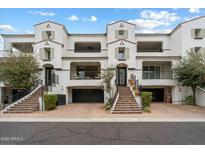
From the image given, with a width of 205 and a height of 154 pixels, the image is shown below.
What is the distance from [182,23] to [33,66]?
17.8 m

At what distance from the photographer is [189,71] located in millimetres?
23156

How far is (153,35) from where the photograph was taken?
97.6 feet

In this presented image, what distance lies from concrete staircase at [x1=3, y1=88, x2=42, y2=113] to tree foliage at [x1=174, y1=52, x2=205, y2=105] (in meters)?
15.1

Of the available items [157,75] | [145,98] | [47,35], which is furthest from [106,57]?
[145,98]

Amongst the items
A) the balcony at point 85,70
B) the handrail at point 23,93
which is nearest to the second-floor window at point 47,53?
the balcony at point 85,70

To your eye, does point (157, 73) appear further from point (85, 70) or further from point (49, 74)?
point (49, 74)

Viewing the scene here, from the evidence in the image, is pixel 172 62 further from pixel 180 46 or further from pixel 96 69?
pixel 96 69

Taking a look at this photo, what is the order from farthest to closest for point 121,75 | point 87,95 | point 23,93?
point 87,95 → point 121,75 → point 23,93

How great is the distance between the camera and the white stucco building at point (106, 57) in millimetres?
26391

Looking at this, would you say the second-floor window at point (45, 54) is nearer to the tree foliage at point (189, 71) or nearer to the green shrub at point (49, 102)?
the green shrub at point (49, 102)

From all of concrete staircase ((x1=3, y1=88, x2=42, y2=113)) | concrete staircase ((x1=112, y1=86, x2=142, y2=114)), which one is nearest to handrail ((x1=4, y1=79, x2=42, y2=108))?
concrete staircase ((x1=3, y1=88, x2=42, y2=113))

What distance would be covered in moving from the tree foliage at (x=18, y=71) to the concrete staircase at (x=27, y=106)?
2355mm

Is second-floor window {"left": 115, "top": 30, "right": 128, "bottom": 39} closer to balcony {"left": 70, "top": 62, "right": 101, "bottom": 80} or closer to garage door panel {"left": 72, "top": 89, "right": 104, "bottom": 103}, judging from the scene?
balcony {"left": 70, "top": 62, "right": 101, "bottom": 80}

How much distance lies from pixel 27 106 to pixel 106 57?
11.3m
